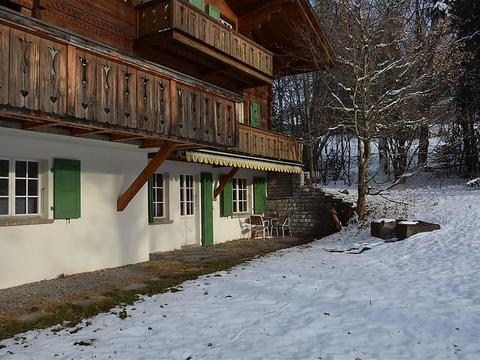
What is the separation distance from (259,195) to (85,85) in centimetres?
1061

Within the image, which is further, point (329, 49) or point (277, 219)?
point (277, 219)

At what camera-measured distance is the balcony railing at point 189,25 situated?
10164mm

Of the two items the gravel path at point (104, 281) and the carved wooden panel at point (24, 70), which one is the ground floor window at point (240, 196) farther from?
the carved wooden panel at point (24, 70)

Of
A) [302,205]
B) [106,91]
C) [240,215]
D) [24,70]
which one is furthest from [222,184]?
[24,70]

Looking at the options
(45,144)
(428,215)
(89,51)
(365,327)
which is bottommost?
(365,327)

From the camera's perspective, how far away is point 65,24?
29.8ft

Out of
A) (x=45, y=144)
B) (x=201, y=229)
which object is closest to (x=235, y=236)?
(x=201, y=229)

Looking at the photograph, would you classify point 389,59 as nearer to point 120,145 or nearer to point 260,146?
point 260,146

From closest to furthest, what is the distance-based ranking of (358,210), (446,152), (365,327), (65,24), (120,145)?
(365,327) < (65,24) < (120,145) < (358,210) < (446,152)

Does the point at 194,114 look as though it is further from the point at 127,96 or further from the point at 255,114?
the point at 255,114

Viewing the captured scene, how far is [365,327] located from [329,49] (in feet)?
40.1

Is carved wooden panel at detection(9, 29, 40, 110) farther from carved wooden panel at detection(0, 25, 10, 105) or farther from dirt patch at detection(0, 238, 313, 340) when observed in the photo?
dirt patch at detection(0, 238, 313, 340)

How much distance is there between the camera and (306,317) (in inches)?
218

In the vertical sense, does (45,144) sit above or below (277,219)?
above
